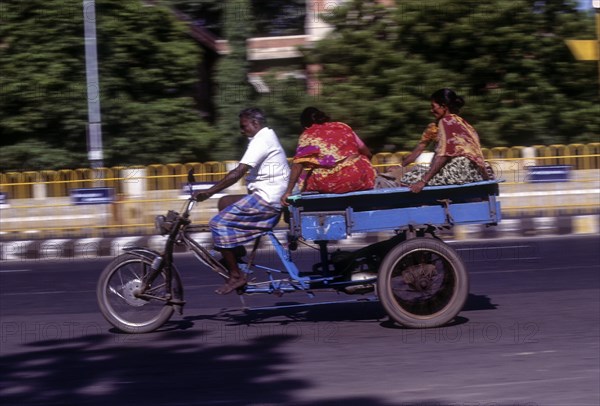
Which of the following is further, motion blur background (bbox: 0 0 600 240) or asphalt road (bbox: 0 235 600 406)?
motion blur background (bbox: 0 0 600 240)

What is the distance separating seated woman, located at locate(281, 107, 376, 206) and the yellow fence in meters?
8.09

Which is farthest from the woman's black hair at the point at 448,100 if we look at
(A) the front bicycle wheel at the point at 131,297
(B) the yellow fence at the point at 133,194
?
(B) the yellow fence at the point at 133,194

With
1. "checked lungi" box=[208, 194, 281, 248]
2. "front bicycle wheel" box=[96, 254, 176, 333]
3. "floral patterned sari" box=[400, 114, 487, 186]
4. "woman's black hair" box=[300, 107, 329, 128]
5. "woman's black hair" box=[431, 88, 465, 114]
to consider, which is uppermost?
"woman's black hair" box=[431, 88, 465, 114]

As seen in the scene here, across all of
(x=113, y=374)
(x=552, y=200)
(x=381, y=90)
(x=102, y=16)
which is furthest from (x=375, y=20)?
(x=113, y=374)

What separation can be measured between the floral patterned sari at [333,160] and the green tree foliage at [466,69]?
13.0m

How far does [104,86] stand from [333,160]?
14.5 meters

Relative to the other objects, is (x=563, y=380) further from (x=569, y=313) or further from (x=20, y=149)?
(x=20, y=149)

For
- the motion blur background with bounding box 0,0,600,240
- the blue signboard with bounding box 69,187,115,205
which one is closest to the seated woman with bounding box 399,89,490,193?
the blue signboard with bounding box 69,187,115,205

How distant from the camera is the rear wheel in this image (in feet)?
24.1

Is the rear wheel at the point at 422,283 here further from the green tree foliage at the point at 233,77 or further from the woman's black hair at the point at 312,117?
the green tree foliage at the point at 233,77

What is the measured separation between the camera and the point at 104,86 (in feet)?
69.2

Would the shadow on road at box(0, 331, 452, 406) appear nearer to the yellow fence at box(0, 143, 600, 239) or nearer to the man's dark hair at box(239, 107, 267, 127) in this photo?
the man's dark hair at box(239, 107, 267, 127)

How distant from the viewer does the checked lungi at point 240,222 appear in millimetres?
7477

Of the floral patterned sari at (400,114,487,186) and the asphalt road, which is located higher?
the floral patterned sari at (400,114,487,186)
